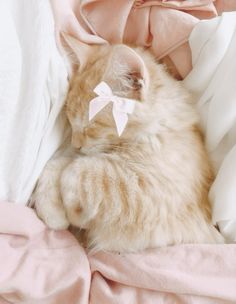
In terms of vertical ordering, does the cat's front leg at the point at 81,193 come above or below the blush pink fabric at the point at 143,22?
below

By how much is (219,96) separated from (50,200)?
476mm

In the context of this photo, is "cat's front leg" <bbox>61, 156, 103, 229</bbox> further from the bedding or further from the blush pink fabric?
the blush pink fabric

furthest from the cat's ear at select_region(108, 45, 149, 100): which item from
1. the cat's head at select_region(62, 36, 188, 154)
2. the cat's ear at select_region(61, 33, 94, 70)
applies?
the cat's ear at select_region(61, 33, 94, 70)

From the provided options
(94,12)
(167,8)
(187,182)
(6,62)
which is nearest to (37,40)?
(6,62)

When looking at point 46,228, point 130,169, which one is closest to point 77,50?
point 130,169

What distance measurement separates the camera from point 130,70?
0.95m

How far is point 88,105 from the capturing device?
1021 millimetres

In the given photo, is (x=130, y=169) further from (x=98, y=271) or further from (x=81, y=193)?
(x=98, y=271)

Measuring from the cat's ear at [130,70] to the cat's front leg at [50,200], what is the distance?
0.27m

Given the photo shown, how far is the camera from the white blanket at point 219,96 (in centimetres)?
99

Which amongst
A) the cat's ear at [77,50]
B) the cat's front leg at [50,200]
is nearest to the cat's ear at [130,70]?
the cat's ear at [77,50]

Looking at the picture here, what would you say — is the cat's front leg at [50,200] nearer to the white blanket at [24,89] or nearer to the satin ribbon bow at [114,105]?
the white blanket at [24,89]

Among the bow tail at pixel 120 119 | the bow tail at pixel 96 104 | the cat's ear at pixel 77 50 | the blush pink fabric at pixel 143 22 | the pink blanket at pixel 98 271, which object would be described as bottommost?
the pink blanket at pixel 98 271

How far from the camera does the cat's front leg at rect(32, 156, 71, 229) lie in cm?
98
